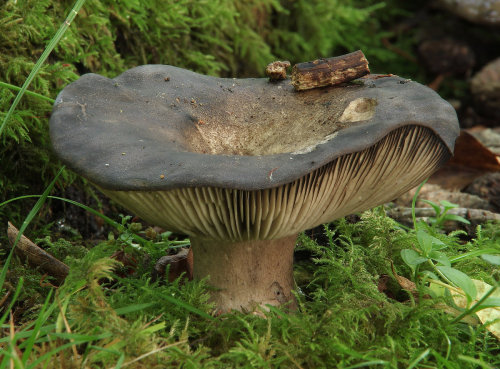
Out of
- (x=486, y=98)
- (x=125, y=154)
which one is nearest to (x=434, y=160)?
(x=125, y=154)

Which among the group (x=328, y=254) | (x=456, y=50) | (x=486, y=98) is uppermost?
(x=328, y=254)

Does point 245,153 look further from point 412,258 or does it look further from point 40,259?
point 40,259

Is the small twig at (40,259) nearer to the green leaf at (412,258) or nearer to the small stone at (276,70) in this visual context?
the small stone at (276,70)

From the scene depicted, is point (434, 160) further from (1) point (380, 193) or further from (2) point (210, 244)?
(2) point (210, 244)

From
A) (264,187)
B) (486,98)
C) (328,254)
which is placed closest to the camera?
(264,187)

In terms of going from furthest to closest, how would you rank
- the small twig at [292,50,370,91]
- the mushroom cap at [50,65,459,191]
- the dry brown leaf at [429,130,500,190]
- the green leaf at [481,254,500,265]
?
the dry brown leaf at [429,130,500,190] → the small twig at [292,50,370,91] → the green leaf at [481,254,500,265] → the mushroom cap at [50,65,459,191]

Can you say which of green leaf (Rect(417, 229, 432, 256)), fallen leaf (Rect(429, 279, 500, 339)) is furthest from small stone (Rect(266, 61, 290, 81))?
fallen leaf (Rect(429, 279, 500, 339))

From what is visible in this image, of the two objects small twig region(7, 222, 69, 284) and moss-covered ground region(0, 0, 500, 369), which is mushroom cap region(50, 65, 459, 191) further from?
small twig region(7, 222, 69, 284)
